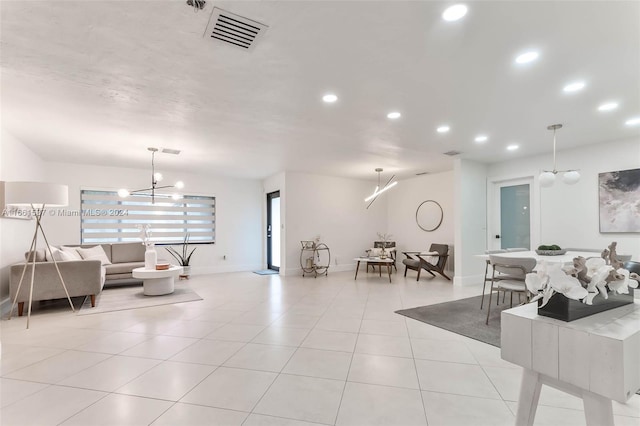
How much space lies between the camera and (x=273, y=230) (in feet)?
26.4

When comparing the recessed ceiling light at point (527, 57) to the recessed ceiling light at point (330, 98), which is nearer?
the recessed ceiling light at point (527, 57)

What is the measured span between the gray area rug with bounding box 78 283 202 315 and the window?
150cm

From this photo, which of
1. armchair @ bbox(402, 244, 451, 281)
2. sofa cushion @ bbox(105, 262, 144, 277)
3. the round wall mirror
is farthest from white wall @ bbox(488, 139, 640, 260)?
sofa cushion @ bbox(105, 262, 144, 277)

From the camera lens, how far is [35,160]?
547 centimetres

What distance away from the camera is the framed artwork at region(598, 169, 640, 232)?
4.37 m

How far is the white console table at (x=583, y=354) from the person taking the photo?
92cm

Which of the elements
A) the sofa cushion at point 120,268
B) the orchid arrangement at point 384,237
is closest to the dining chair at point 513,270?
the orchid arrangement at point 384,237

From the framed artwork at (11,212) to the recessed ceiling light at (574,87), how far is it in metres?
6.60

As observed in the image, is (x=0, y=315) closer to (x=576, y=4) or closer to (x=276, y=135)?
(x=276, y=135)

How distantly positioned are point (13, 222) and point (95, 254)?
1.42m

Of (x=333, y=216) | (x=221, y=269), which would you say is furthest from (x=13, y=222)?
(x=333, y=216)

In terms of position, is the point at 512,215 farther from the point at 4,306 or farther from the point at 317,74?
the point at 4,306

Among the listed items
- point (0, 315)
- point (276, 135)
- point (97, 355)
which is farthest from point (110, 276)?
point (276, 135)

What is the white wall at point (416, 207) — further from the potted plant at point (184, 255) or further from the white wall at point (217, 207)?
A: the potted plant at point (184, 255)
